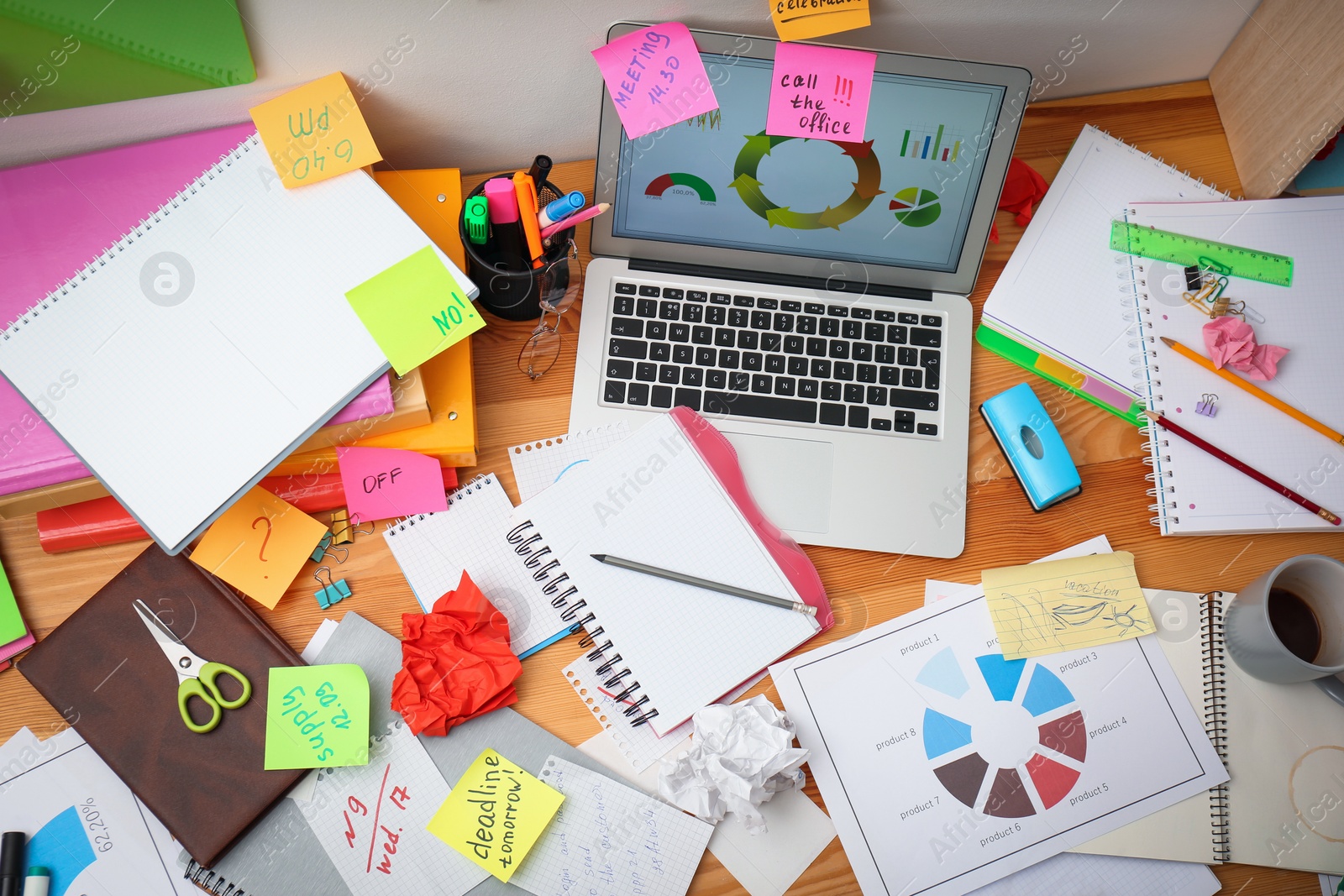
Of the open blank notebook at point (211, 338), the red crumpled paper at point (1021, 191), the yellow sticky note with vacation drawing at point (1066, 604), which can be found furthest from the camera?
the red crumpled paper at point (1021, 191)

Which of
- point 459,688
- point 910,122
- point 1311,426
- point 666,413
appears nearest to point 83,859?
point 459,688

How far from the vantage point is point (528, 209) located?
0.85 meters

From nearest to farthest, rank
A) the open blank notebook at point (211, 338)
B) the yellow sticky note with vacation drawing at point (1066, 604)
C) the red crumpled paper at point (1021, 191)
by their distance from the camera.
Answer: the open blank notebook at point (211, 338), the yellow sticky note with vacation drawing at point (1066, 604), the red crumpled paper at point (1021, 191)

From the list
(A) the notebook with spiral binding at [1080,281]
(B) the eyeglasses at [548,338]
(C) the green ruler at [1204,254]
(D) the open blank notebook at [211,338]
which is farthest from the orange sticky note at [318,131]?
(C) the green ruler at [1204,254]

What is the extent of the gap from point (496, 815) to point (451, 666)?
0.49 feet

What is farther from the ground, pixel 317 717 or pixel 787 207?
pixel 787 207

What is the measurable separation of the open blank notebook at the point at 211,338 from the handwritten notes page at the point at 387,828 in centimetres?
28

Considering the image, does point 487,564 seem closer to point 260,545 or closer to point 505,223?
point 260,545

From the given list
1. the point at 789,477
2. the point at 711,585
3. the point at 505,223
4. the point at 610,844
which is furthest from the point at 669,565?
the point at 505,223

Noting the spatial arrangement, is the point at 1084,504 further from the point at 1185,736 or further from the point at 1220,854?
the point at 1220,854

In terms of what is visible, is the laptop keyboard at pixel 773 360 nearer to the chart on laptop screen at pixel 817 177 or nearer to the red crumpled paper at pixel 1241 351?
the chart on laptop screen at pixel 817 177

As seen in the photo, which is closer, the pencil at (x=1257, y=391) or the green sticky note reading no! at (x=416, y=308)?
the green sticky note reading no! at (x=416, y=308)

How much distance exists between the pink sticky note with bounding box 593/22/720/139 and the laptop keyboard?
0.60 ft

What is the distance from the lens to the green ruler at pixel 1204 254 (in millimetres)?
1000
